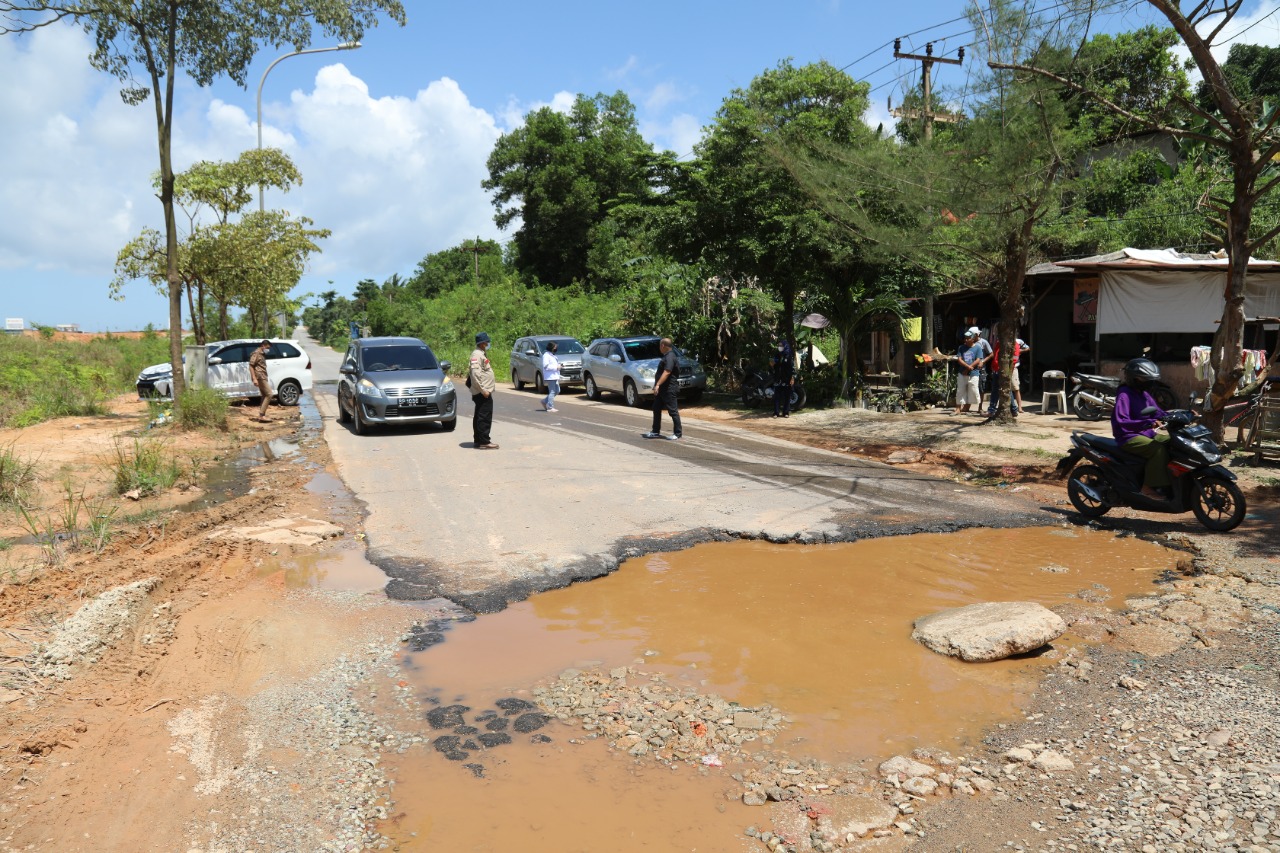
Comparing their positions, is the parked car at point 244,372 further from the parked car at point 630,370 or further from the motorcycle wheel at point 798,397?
the motorcycle wheel at point 798,397

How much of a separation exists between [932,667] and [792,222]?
13.4m

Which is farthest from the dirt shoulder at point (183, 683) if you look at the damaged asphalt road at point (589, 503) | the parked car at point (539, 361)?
the parked car at point (539, 361)

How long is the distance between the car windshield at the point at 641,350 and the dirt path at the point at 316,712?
1402 cm

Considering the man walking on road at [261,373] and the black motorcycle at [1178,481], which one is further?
the man walking on road at [261,373]

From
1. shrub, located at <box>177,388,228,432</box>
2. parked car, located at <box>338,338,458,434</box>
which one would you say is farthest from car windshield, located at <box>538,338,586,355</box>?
shrub, located at <box>177,388,228,432</box>

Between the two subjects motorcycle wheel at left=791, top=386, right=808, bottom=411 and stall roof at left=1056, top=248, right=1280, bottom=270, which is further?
motorcycle wheel at left=791, top=386, right=808, bottom=411

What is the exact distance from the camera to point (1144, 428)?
8.18m

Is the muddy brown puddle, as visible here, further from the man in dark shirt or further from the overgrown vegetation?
the overgrown vegetation

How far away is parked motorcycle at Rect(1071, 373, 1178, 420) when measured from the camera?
49.2ft

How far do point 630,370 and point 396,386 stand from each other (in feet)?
24.1

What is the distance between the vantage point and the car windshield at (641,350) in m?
21.7

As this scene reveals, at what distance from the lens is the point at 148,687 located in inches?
191

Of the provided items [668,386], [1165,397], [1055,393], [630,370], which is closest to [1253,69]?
[1055,393]

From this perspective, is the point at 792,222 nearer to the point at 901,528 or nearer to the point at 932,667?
the point at 901,528
